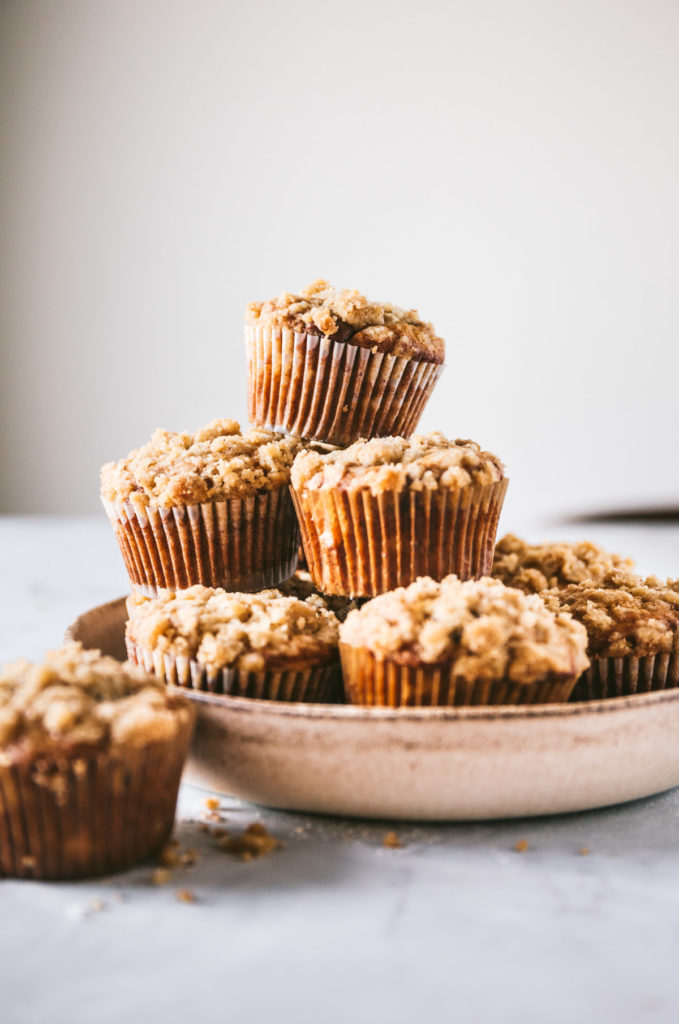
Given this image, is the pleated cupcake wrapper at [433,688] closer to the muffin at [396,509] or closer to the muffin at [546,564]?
the muffin at [396,509]

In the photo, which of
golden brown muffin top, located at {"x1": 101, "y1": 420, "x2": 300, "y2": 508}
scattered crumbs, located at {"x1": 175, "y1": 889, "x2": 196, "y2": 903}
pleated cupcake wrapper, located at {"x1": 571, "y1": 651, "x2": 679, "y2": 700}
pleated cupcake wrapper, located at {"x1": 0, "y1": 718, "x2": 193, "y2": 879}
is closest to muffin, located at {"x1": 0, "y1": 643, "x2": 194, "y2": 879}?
pleated cupcake wrapper, located at {"x1": 0, "y1": 718, "x2": 193, "y2": 879}

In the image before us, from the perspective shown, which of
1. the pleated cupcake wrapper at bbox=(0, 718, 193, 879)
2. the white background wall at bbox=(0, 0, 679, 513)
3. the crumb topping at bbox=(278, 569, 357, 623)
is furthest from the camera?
the white background wall at bbox=(0, 0, 679, 513)

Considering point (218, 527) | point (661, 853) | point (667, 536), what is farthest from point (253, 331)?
point (667, 536)

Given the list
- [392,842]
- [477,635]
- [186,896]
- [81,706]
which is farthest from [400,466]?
[186,896]

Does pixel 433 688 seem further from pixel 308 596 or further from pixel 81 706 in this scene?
pixel 308 596

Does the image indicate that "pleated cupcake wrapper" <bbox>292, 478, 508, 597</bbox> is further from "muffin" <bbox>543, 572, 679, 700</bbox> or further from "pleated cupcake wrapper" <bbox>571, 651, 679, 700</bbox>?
Answer: "pleated cupcake wrapper" <bbox>571, 651, 679, 700</bbox>

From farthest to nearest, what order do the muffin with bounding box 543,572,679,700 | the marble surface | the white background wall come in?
the white background wall
the muffin with bounding box 543,572,679,700
the marble surface
